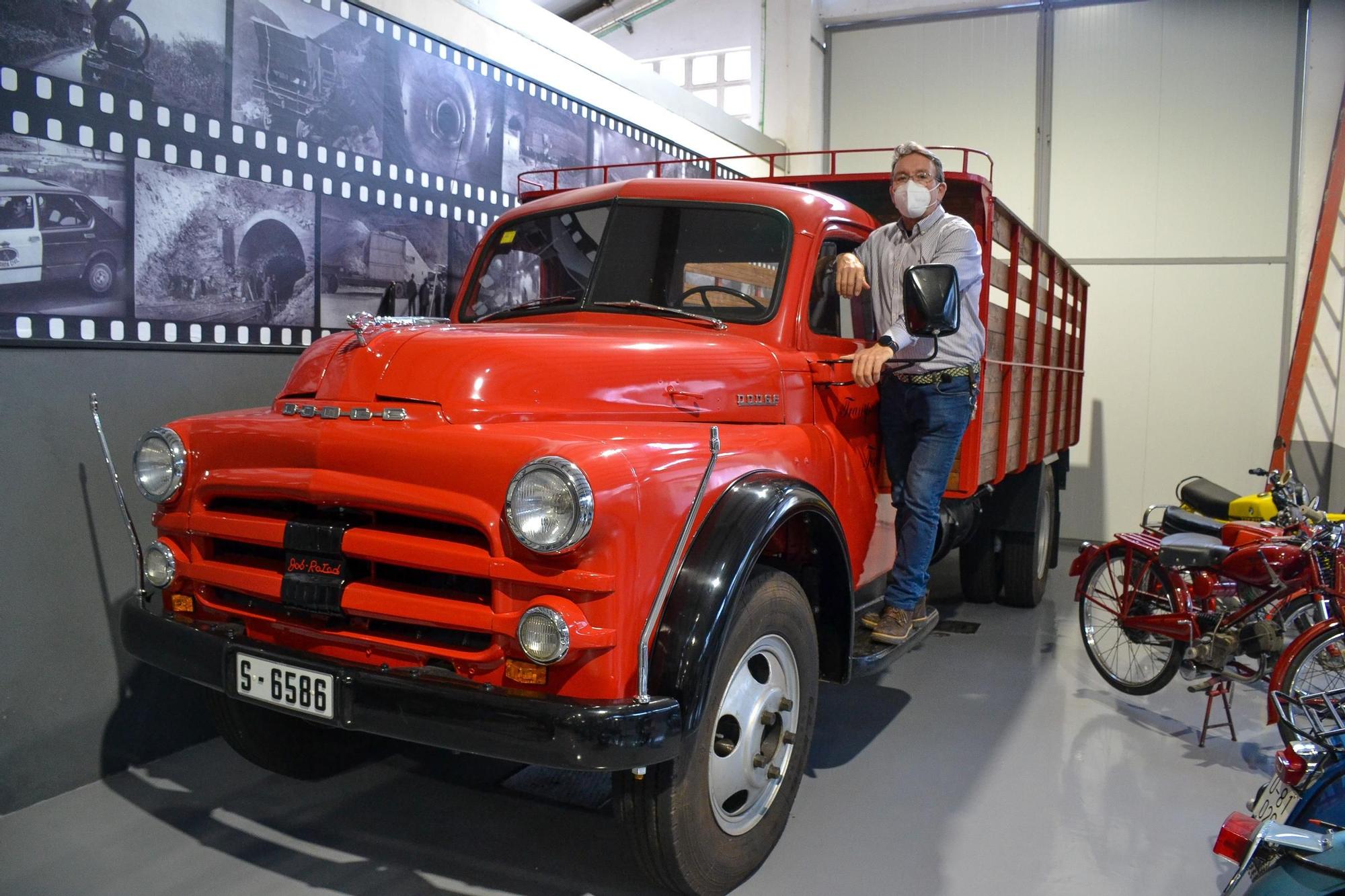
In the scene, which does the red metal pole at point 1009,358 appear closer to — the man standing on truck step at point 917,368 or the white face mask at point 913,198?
the man standing on truck step at point 917,368

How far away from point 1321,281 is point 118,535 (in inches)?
304

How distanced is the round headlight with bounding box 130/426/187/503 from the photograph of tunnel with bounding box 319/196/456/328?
1145 millimetres

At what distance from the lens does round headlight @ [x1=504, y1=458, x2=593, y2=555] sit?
6.45ft

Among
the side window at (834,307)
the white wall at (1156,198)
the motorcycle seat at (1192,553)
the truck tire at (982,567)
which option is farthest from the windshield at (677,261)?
the white wall at (1156,198)

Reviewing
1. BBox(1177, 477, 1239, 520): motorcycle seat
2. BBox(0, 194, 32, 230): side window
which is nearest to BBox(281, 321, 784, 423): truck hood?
BBox(0, 194, 32, 230): side window

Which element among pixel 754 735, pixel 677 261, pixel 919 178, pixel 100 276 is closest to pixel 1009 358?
pixel 919 178

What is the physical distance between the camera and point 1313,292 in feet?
24.0

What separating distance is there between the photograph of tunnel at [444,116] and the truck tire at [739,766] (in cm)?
264

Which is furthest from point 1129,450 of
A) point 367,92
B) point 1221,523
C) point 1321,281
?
point 367,92

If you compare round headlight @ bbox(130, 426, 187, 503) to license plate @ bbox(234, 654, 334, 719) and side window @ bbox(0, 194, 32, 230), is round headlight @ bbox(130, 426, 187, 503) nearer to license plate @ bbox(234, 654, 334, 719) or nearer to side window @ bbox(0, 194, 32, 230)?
license plate @ bbox(234, 654, 334, 719)

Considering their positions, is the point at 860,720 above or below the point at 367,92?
below

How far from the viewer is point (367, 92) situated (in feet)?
13.0

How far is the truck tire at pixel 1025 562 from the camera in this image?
552 centimetres

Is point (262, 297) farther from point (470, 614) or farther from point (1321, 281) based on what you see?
point (1321, 281)
